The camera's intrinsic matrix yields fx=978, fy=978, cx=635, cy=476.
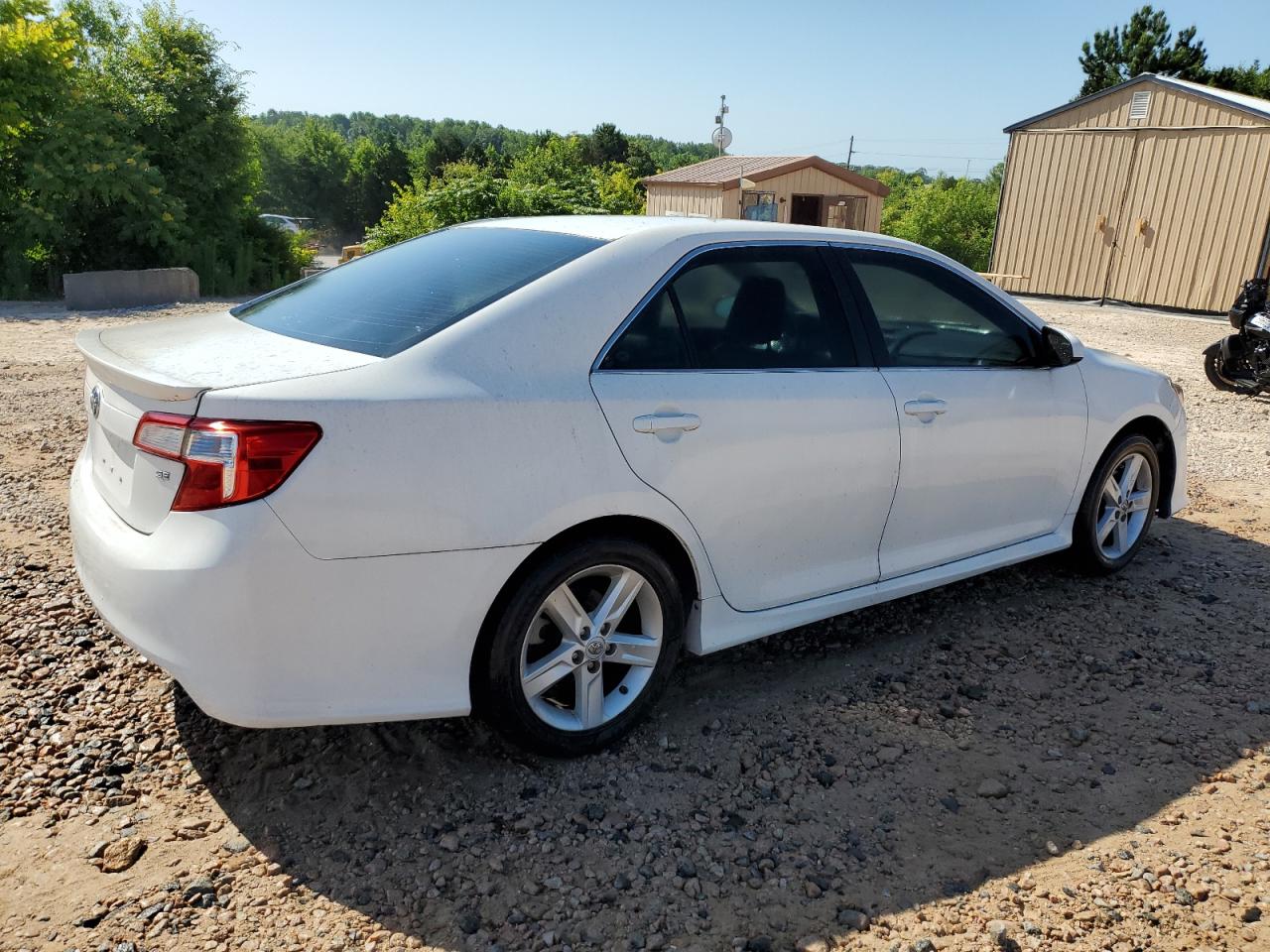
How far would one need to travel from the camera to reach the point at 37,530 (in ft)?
15.9

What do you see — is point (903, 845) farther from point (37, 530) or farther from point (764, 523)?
point (37, 530)

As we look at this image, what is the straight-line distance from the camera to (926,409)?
374cm

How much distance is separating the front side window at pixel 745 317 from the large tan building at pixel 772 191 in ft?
66.1

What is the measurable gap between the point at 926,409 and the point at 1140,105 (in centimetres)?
1791

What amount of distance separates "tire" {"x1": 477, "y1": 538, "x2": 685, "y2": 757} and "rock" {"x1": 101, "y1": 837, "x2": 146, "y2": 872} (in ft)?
3.25

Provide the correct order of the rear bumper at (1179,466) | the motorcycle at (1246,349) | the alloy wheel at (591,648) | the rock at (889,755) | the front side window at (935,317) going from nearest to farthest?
the alloy wheel at (591,648), the rock at (889,755), the front side window at (935,317), the rear bumper at (1179,466), the motorcycle at (1246,349)

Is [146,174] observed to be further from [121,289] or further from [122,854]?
[122,854]

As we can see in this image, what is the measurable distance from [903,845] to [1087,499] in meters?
2.47

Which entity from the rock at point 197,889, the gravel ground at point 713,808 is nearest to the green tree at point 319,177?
the gravel ground at point 713,808

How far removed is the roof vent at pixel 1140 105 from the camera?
59.3ft

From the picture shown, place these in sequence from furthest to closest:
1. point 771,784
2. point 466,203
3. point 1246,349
→ 1. point 466,203
2. point 1246,349
3. point 771,784

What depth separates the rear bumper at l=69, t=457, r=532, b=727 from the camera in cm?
246

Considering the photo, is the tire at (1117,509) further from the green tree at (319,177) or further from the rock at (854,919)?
the green tree at (319,177)

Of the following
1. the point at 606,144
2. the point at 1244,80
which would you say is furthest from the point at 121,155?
the point at 606,144
